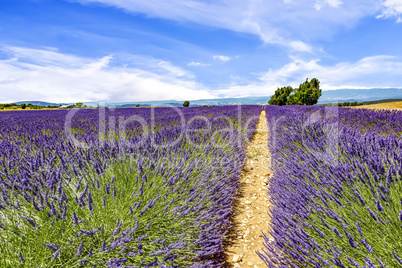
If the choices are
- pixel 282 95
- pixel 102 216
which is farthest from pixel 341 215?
pixel 282 95

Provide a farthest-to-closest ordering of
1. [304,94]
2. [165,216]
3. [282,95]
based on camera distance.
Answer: [282,95] → [304,94] → [165,216]

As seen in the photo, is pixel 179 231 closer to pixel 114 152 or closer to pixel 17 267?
pixel 17 267

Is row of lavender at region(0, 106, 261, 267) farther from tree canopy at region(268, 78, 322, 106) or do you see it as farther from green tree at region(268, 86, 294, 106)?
green tree at region(268, 86, 294, 106)

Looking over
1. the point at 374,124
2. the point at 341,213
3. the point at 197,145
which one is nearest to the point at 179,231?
the point at 341,213

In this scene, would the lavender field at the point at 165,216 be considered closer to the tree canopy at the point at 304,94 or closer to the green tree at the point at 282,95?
the tree canopy at the point at 304,94

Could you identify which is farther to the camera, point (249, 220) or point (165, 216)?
point (249, 220)

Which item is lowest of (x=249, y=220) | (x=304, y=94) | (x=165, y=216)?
(x=249, y=220)

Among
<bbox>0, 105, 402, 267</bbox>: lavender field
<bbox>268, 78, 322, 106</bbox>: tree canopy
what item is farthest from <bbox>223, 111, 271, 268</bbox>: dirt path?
<bbox>268, 78, 322, 106</bbox>: tree canopy

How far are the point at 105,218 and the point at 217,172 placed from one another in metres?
1.39

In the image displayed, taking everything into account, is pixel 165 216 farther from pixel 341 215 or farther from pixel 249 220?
pixel 249 220

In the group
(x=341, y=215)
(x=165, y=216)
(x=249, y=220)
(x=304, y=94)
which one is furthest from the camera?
(x=304, y=94)

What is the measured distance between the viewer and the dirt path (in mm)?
1766

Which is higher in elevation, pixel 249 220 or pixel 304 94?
pixel 304 94

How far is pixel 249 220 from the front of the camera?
2.33 m
